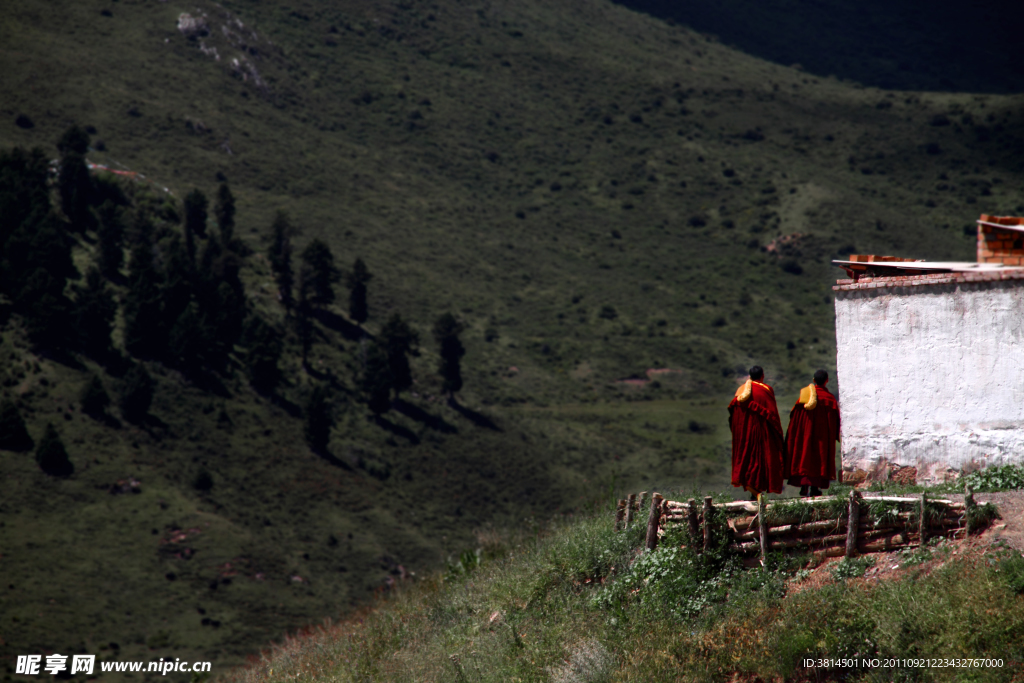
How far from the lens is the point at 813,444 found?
33.9ft

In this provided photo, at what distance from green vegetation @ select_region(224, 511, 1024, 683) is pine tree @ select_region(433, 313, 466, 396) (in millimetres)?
42913

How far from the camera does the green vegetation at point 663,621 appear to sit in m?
7.08

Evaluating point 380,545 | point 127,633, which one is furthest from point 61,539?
point 380,545

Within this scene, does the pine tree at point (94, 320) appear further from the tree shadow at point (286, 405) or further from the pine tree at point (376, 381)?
the pine tree at point (376, 381)

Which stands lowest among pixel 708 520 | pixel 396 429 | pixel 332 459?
→ pixel 332 459

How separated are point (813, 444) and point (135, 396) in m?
41.1

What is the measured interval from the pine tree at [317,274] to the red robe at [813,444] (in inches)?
1921

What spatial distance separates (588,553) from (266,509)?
35420 mm

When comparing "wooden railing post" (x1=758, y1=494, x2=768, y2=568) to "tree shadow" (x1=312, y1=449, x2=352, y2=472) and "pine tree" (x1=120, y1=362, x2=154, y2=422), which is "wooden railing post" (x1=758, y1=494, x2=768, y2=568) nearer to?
"tree shadow" (x1=312, y1=449, x2=352, y2=472)

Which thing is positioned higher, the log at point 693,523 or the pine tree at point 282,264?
the pine tree at point 282,264

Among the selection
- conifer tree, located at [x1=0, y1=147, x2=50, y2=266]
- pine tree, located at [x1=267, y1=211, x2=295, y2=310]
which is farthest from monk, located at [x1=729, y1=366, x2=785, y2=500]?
pine tree, located at [x1=267, y1=211, x2=295, y2=310]

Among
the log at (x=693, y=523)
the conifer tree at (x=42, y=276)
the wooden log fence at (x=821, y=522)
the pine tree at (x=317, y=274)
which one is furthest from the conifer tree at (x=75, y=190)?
the log at (x=693, y=523)

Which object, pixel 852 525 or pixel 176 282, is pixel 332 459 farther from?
pixel 852 525

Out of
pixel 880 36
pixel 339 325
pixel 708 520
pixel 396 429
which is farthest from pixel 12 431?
pixel 880 36
